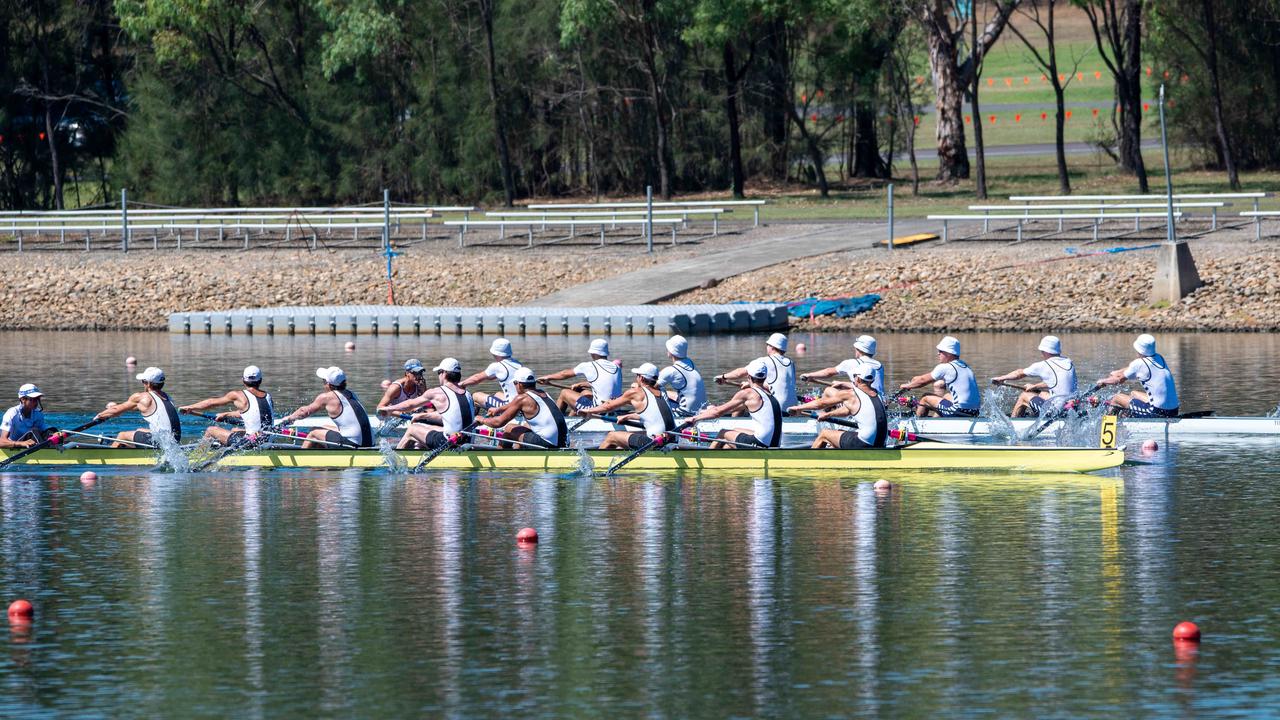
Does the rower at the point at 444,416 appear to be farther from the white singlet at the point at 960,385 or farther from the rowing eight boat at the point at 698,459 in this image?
the white singlet at the point at 960,385

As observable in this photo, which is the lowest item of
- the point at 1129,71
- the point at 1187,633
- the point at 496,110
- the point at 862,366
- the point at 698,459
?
the point at 1187,633

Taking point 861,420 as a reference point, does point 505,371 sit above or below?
above

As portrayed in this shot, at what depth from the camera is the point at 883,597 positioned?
16.0 metres

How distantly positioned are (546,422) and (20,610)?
911cm

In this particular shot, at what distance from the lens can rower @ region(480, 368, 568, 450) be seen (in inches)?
931

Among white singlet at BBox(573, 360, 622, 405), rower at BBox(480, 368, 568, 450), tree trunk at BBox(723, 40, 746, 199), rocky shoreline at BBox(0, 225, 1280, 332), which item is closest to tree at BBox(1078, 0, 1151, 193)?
tree trunk at BBox(723, 40, 746, 199)

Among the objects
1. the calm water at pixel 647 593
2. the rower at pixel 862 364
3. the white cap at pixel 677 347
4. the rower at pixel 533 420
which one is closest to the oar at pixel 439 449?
the rower at pixel 533 420

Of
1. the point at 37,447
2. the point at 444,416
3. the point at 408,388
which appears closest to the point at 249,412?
the point at 408,388

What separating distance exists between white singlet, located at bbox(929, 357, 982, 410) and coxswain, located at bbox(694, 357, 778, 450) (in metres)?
3.38

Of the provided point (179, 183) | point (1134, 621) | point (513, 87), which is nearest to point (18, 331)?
point (179, 183)

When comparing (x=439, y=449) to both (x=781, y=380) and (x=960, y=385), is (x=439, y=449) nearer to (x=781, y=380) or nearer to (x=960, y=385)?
(x=781, y=380)

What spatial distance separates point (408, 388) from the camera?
2512 cm

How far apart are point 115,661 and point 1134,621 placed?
308 inches

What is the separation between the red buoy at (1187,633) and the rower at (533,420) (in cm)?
1060
